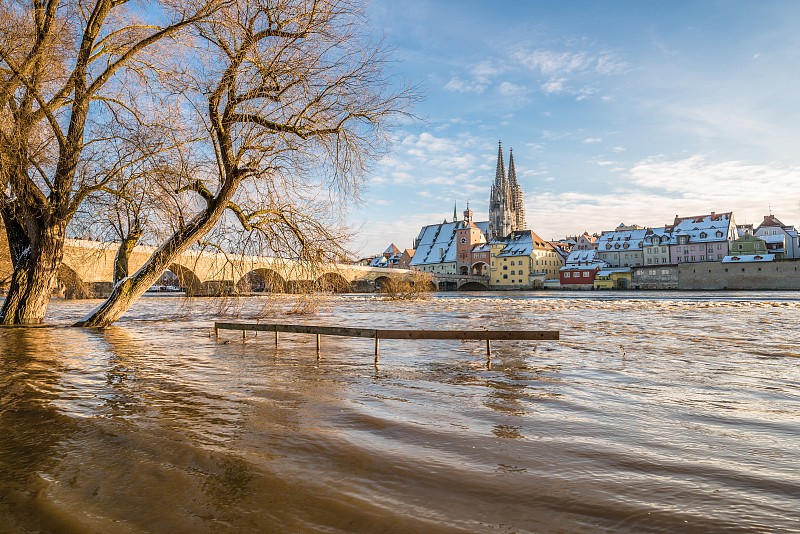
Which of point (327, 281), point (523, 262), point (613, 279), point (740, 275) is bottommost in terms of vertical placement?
point (327, 281)

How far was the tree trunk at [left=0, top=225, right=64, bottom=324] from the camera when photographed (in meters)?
14.5

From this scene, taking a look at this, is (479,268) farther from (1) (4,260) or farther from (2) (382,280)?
(1) (4,260)

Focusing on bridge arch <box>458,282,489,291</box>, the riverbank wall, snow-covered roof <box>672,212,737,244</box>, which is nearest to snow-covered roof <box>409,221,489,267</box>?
bridge arch <box>458,282,489,291</box>

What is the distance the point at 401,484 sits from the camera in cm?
378

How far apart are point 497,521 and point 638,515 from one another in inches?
35.5

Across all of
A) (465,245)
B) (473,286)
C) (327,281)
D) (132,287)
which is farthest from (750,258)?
(132,287)

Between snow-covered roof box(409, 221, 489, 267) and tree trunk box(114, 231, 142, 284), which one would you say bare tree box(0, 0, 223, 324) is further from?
snow-covered roof box(409, 221, 489, 267)

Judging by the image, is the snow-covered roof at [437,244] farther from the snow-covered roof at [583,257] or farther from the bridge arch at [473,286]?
the snow-covered roof at [583,257]

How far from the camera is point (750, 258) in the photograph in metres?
74.6

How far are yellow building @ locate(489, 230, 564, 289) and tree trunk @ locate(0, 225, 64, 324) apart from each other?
8862cm

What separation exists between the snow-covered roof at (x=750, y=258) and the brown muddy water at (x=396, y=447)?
77.0 m

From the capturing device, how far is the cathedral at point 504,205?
12812cm

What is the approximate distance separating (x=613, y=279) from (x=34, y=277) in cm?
8618

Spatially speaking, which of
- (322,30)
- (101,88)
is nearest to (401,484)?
(322,30)
